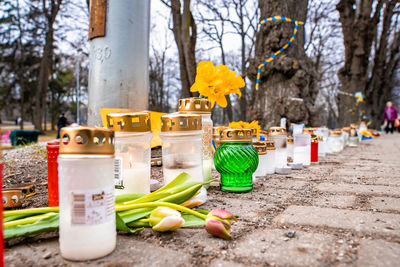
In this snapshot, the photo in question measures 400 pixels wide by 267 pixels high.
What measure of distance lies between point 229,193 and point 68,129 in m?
1.10

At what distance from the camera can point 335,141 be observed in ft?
14.5

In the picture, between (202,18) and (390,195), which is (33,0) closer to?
(202,18)

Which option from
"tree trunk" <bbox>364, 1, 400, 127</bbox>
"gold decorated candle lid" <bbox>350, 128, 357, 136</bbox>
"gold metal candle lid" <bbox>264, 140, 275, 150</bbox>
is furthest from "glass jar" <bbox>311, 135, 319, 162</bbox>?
"tree trunk" <bbox>364, 1, 400, 127</bbox>

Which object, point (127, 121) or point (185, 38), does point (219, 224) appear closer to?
point (127, 121)

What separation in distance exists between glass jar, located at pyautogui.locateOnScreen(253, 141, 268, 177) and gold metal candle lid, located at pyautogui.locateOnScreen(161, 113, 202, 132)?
0.84m

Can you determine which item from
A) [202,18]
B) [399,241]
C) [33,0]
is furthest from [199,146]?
[33,0]

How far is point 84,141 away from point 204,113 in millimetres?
940

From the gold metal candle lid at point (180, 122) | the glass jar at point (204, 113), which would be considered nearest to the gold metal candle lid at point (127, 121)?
the gold metal candle lid at point (180, 122)

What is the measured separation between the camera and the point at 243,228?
1134mm

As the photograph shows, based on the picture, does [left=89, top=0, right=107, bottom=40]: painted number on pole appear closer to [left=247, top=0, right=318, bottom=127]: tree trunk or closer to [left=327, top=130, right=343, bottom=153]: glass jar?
Answer: [left=247, top=0, right=318, bottom=127]: tree trunk

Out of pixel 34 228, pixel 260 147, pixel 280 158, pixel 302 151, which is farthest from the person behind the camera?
pixel 302 151

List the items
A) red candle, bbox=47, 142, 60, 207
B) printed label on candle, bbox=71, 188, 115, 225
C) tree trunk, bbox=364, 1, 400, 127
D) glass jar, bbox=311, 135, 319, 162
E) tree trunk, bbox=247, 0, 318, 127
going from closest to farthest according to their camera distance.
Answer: printed label on candle, bbox=71, 188, 115, 225 → red candle, bbox=47, 142, 60, 207 → glass jar, bbox=311, 135, 319, 162 → tree trunk, bbox=247, 0, 318, 127 → tree trunk, bbox=364, 1, 400, 127

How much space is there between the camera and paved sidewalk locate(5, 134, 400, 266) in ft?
2.81

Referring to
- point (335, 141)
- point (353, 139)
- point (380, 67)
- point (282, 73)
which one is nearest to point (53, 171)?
point (335, 141)
